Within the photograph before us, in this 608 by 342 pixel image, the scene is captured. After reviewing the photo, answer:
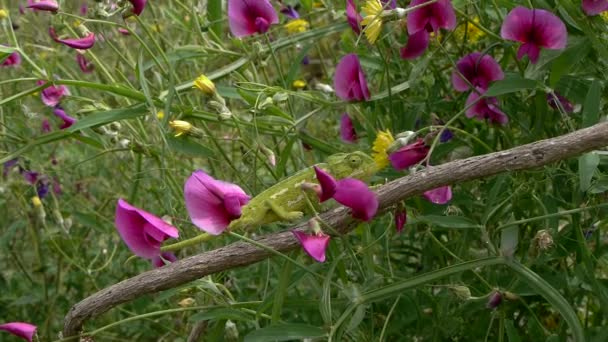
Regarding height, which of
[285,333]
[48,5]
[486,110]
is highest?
[48,5]

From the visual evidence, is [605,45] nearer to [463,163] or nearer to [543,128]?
[543,128]

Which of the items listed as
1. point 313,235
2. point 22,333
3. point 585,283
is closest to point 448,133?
point 585,283

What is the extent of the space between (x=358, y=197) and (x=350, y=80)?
54 cm

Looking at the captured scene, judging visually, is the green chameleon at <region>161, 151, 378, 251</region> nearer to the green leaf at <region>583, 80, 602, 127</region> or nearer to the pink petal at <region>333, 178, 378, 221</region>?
the pink petal at <region>333, 178, 378, 221</region>

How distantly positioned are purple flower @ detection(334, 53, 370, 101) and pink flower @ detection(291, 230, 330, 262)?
1.74ft

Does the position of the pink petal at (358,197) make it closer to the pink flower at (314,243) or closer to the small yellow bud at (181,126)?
the pink flower at (314,243)

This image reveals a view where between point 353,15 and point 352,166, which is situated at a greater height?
point 353,15

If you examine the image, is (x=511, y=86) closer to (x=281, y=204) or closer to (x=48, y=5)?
(x=281, y=204)

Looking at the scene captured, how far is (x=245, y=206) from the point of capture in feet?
4.45

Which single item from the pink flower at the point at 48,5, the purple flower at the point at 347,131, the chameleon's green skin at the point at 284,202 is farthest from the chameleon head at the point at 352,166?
the pink flower at the point at 48,5

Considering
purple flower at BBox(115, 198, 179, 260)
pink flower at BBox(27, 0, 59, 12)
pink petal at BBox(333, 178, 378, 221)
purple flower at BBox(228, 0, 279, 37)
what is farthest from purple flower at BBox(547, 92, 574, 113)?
pink flower at BBox(27, 0, 59, 12)

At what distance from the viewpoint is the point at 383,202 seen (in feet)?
3.85

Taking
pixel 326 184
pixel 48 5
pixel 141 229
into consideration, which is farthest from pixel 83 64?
pixel 326 184

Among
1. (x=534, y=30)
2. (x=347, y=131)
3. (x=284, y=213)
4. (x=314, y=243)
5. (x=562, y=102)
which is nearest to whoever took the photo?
(x=314, y=243)
